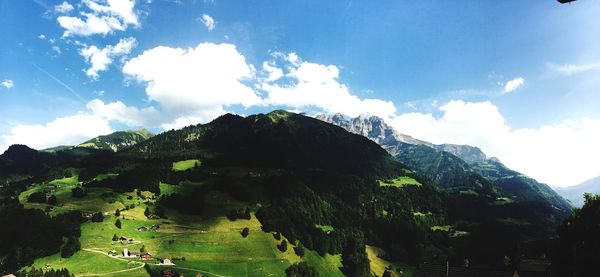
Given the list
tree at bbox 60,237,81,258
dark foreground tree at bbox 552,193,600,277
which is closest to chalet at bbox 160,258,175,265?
tree at bbox 60,237,81,258

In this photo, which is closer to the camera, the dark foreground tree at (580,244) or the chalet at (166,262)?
the dark foreground tree at (580,244)

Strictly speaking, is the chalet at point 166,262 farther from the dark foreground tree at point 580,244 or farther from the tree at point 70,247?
the dark foreground tree at point 580,244

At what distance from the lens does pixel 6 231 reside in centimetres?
18462

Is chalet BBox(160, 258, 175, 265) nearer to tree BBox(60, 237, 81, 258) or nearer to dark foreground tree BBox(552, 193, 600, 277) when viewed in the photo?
tree BBox(60, 237, 81, 258)

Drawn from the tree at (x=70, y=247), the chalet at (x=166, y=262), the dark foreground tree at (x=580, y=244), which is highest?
the dark foreground tree at (x=580, y=244)

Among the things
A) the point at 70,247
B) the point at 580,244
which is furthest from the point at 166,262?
the point at 580,244

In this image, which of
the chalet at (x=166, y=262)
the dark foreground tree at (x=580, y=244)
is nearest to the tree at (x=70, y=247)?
the chalet at (x=166, y=262)

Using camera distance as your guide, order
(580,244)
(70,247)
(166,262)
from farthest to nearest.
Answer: (166,262) < (70,247) < (580,244)

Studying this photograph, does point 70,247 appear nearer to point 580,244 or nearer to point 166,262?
point 166,262

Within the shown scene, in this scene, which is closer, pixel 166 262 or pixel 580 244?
pixel 580 244

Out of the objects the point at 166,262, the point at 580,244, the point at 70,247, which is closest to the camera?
the point at 580,244

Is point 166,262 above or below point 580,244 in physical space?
below

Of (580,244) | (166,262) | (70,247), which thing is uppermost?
(580,244)

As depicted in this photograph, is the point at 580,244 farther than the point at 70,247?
No
